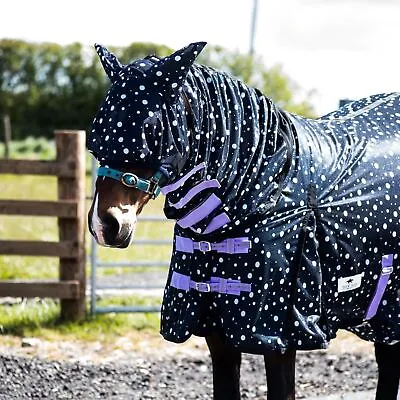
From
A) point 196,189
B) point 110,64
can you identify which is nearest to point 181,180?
point 196,189

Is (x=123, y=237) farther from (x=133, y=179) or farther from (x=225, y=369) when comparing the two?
(x=225, y=369)

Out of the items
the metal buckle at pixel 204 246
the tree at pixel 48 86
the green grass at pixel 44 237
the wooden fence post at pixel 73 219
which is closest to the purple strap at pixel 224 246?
the metal buckle at pixel 204 246

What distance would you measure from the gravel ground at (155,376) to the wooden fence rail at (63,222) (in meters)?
0.76

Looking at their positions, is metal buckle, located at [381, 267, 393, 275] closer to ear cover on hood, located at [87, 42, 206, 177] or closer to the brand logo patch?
the brand logo patch

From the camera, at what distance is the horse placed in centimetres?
246

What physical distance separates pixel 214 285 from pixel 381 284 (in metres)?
0.74

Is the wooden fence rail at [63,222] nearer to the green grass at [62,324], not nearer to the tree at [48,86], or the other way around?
the green grass at [62,324]

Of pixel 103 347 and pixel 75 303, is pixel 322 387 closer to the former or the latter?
pixel 103 347

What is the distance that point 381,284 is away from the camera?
122 inches

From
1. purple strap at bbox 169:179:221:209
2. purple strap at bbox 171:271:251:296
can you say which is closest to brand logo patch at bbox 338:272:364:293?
purple strap at bbox 171:271:251:296

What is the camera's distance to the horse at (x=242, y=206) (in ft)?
8.06

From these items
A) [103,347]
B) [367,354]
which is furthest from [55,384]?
[367,354]

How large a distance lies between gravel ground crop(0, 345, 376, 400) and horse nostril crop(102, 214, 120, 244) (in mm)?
2397

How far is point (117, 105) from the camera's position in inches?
96.8
